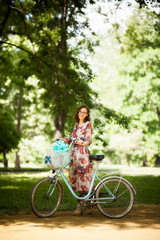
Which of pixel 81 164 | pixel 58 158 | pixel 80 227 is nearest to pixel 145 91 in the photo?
pixel 81 164

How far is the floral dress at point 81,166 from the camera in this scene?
5.51 metres

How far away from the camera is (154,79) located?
26.2 m

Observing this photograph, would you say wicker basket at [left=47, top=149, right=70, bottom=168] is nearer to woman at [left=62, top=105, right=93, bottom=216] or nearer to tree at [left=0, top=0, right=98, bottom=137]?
woman at [left=62, top=105, right=93, bottom=216]

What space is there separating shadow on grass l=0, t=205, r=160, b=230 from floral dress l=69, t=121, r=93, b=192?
0.57 m

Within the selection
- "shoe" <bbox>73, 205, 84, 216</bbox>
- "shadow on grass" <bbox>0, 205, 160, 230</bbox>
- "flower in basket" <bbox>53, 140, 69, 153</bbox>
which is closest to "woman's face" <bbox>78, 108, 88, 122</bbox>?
"flower in basket" <bbox>53, 140, 69, 153</bbox>

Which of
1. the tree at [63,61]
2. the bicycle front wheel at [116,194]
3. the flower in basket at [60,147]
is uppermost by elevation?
the tree at [63,61]

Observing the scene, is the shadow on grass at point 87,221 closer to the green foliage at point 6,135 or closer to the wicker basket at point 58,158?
the wicker basket at point 58,158

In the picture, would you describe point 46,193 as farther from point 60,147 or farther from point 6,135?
point 6,135

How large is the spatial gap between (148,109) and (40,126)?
11130 mm

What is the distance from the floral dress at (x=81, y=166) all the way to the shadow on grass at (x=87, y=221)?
0.57 metres

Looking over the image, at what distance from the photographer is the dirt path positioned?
4.01 metres

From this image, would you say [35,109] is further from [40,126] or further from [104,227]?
[104,227]

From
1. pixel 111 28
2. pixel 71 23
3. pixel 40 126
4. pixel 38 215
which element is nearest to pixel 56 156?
pixel 38 215

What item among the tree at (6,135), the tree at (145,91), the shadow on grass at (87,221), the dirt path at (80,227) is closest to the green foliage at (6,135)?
the tree at (6,135)
